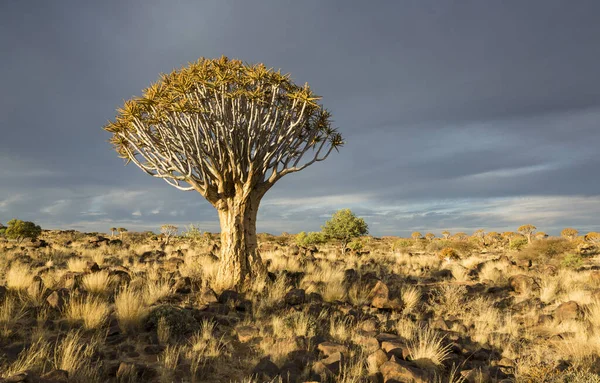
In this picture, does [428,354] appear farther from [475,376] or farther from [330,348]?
[330,348]

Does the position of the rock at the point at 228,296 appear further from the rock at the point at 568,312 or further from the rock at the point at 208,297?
the rock at the point at 568,312

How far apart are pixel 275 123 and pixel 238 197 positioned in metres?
2.49

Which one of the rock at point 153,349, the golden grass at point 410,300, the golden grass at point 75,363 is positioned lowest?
the golden grass at point 410,300

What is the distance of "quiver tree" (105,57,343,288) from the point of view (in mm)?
10148

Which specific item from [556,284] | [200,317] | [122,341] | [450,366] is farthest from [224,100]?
[556,284]

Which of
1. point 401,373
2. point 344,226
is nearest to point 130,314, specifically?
point 401,373

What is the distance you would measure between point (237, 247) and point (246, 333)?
144 inches

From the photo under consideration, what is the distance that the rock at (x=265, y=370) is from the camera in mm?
5111

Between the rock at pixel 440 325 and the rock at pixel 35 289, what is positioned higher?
the rock at pixel 35 289

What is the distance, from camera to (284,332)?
282 inches

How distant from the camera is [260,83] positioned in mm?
10617

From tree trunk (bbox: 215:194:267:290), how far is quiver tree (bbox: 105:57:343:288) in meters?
0.03

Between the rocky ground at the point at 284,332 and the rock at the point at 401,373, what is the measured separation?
0.02m

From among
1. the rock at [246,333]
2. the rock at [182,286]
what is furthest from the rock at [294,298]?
the rock at [182,286]
